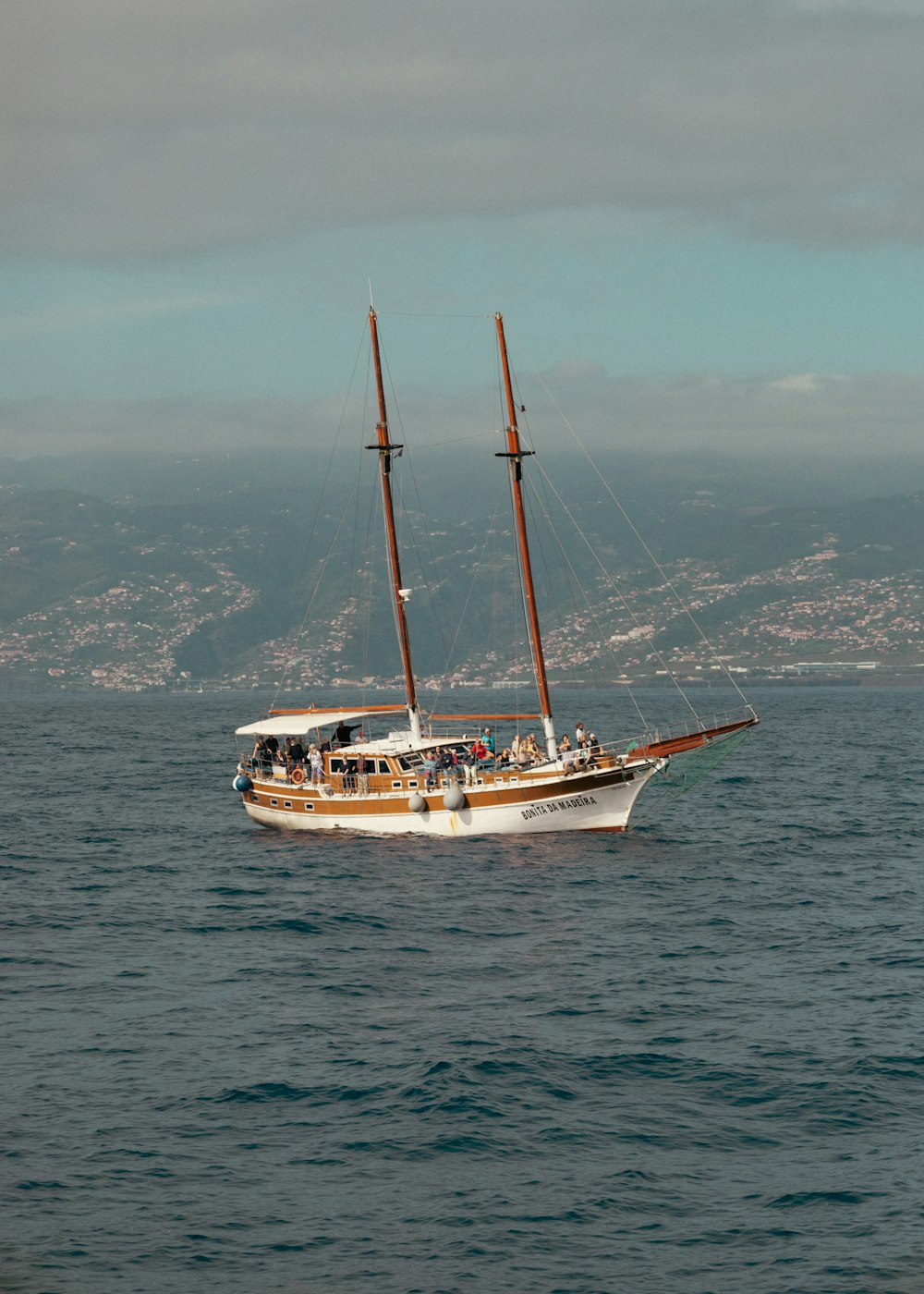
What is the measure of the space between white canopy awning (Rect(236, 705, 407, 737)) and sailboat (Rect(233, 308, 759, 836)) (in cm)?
8

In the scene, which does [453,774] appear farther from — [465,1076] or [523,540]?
[465,1076]

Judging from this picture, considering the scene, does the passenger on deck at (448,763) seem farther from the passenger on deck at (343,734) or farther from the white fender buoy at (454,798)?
the passenger on deck at (343,734)

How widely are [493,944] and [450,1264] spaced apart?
70.6 feet

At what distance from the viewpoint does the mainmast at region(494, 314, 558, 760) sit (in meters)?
65.1

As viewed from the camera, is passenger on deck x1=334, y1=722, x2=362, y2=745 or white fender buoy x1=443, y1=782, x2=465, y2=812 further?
passenger on deck x1=334, y1=722, x2=362, y2=745

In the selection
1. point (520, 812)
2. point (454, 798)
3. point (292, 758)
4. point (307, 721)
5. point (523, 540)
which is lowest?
point (520, 812)

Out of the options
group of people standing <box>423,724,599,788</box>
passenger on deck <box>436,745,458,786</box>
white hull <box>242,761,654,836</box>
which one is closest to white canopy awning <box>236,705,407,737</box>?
white hull <box>242,761,654,836</box>

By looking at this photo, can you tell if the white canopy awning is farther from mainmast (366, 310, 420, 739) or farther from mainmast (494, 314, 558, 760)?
mainmast (494, 314, 558, 760)

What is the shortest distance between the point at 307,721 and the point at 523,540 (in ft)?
47.3

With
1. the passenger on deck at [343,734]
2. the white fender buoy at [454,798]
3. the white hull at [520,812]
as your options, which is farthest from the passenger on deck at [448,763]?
the passenger on deck at [343,734]

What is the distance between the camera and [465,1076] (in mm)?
29953

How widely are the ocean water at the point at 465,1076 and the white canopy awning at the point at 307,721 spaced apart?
34.6 ft

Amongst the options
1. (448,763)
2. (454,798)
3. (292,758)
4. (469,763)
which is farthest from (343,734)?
(454,798)

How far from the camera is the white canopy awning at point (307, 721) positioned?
6919cm
